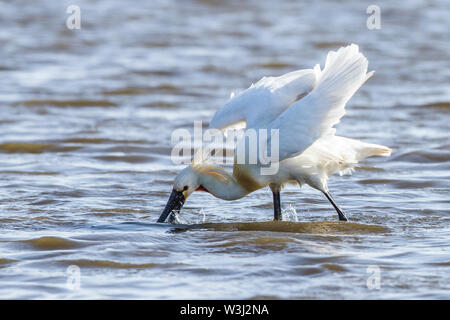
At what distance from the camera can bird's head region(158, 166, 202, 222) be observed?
25.7 ft

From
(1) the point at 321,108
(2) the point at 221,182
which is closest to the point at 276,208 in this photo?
A: (2) the point at 221,182

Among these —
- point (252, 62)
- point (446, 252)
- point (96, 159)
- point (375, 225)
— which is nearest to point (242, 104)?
point (375, 225)

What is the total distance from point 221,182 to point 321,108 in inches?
47.3

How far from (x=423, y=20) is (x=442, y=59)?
4521mm

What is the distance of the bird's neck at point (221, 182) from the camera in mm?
7820

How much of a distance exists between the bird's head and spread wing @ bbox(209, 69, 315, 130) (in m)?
0.55

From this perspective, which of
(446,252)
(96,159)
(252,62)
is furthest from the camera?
(252,62)

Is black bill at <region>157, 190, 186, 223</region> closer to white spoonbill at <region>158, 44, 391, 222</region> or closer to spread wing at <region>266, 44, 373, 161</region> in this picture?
white spoonbill at <region>158, 44, 391, 222</region>

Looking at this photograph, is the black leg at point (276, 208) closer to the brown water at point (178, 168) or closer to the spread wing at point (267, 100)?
the brown water at point (178, 168)

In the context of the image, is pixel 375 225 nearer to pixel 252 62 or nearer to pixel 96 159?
pixel 96 159

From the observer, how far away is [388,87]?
15.5 m

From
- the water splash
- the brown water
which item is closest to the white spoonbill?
the water splash

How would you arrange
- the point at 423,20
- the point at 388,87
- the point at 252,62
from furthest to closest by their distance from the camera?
the point at 423,20
the point at 252,62
the point at 388,87
